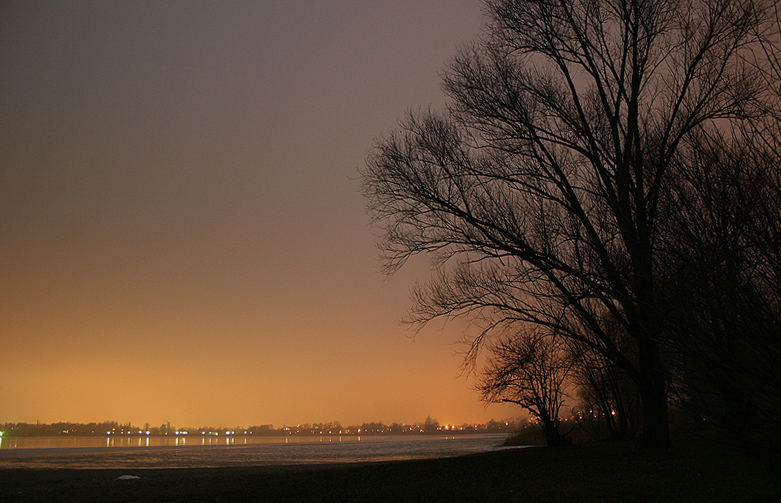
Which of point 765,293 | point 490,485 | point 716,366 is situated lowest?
point 490,485

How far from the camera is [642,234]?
11.3 meters

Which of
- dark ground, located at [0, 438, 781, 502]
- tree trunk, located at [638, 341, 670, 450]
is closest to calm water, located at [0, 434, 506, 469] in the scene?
dark ground, located at [0, 438, 781, 502]

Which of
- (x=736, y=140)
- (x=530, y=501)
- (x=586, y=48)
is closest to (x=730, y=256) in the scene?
(x=736, y=140)

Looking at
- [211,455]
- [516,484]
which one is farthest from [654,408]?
[211,455]

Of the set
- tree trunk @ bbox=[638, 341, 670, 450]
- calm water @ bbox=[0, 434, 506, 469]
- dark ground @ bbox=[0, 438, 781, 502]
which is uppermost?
tree trunk @ bbox=[638, 341, 670, 450]

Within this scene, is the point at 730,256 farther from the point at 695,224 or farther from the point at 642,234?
the point at 642,234

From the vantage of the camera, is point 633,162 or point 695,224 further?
point 633,162

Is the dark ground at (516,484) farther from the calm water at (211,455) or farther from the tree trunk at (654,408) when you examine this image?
the calm water at (211,455)

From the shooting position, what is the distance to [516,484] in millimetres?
10414

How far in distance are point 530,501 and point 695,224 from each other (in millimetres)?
4676

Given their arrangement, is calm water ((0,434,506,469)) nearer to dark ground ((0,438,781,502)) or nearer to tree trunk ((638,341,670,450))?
dark ground ((0,438,781,502))

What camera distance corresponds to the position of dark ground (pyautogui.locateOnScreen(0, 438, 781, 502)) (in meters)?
8.27

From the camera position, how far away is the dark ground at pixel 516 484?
325 inches

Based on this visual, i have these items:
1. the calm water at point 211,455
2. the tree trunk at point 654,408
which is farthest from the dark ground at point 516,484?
the calm water at point 211,455
